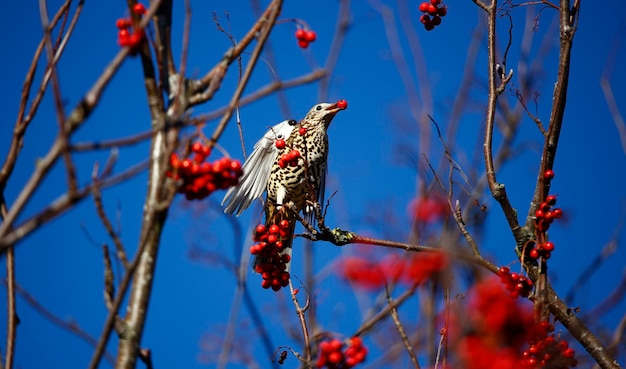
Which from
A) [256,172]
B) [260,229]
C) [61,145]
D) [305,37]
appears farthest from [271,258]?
[61,145]

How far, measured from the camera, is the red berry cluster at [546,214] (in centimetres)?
281

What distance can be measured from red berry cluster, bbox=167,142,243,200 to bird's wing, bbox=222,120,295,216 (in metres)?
2.92

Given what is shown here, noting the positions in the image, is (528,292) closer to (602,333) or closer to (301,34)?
(602,333)

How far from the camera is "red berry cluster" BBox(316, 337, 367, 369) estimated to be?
1812 millimetres

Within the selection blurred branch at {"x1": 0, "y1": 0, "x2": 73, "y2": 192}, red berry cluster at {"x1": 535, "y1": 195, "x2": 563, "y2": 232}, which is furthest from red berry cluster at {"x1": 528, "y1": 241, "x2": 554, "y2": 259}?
blurred branch at {"x1": 0, "y1": 0, "x2": 73, "y2": 192}

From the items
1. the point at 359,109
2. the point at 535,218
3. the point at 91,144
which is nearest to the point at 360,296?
the point at 535,218

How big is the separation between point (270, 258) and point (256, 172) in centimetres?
180

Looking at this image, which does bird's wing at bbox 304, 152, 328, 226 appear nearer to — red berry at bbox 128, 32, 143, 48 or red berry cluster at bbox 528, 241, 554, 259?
red berry cluster at bbox 528, 241, 554, 259

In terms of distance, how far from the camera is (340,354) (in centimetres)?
182

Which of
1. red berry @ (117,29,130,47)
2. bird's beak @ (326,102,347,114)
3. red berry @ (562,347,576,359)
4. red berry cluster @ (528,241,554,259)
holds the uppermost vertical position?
bird's beak @ (326,102,347,114)

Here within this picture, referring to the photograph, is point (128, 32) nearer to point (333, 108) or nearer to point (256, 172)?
point (256, 172)

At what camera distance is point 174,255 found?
134ft

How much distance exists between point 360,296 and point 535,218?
90 centimetres

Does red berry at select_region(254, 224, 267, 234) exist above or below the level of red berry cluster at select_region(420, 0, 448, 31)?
below
